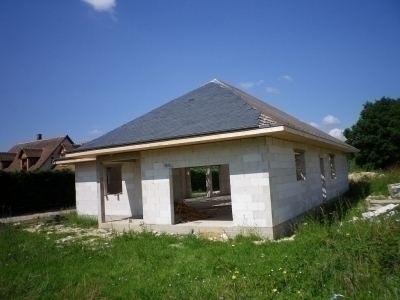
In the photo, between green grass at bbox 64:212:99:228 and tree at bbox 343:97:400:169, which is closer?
green grass at bbox 64:212:99:228

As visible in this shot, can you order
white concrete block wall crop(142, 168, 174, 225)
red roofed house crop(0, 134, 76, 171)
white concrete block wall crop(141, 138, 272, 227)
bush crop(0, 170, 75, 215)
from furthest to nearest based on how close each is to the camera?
1. red roofed house crop(0, 134, 76, 171)
2. bush crop(0, 170, 75, 215)
3. white concrete block wall crop(142, 168, 174, 225)
4. white concrete block wall crop(141, 138, 272, 227)

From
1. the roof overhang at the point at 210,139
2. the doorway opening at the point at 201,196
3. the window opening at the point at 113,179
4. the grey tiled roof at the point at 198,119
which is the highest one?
the grey tiled roof at the point at 198,119

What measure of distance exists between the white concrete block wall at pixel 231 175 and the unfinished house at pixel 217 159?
0.03 meters

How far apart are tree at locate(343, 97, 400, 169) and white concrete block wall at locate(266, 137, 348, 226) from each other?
2231 cm

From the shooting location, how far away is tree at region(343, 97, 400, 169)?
3192 centimetres

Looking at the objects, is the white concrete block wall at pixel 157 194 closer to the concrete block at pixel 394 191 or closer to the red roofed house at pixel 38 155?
the concrete block at pixel 394 191

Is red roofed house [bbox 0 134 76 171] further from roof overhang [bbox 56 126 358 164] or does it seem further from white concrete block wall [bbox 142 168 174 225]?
white concrete block wall [bbox 142 168 174 225]

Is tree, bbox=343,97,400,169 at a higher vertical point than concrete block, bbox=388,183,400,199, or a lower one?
higher

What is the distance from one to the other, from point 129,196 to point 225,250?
23.7 feet

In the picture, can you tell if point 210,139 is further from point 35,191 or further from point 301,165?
point 35,191

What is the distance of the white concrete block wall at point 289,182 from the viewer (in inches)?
333

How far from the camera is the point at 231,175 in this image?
8.67 metres

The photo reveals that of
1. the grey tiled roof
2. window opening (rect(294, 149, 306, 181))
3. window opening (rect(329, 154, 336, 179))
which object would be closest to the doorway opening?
window opening (rect(294, 149, 306, 181))

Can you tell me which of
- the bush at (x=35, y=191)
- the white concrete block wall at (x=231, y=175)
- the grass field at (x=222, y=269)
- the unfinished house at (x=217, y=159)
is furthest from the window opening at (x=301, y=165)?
the bush at (x=35, y=191)
